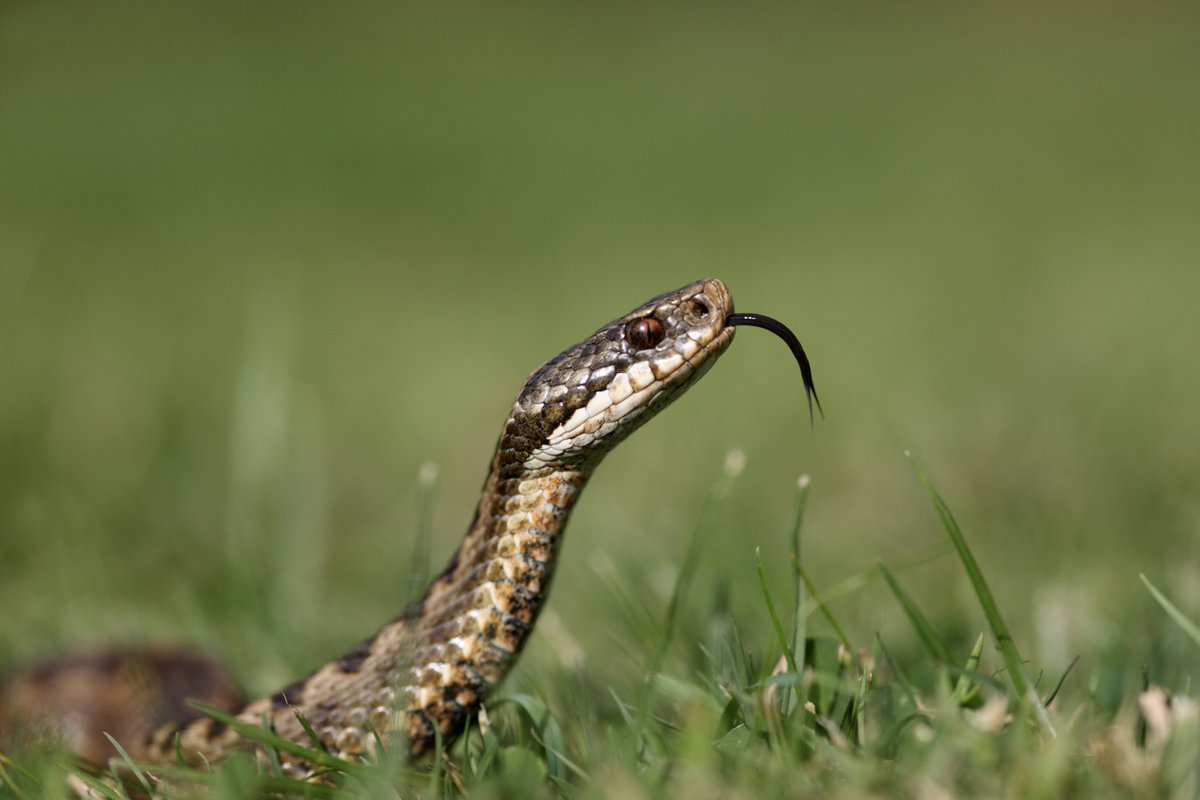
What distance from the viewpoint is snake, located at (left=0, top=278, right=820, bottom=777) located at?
2922 mm

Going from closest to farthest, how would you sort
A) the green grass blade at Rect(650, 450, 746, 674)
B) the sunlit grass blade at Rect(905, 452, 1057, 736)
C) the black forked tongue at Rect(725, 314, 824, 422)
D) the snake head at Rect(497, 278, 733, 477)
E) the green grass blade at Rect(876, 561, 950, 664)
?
the sunlit grass blade at Rect(905, 452, 1057, 736)
the green grass blade at Rect(876, 561, 950, 664)
the green grass blade at Rect(650, 450, 746, 674)
the snake head at Rect(497, 278, 733, 477)
the black forked tongue at Rect(725, 314, 824, 422)

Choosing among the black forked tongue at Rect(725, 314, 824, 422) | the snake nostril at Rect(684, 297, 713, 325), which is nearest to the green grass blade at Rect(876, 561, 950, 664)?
the black forked tongue at Rect(725, 314, 824, 422)

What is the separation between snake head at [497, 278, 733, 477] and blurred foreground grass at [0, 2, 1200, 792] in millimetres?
655

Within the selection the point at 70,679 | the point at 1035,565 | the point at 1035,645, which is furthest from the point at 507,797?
the point at 70,679

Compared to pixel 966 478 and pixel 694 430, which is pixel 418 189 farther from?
pixel 966 478

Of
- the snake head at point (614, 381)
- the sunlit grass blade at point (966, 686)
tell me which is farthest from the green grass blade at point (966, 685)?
the snake head at point (614, 381)

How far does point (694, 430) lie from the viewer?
6.99 m

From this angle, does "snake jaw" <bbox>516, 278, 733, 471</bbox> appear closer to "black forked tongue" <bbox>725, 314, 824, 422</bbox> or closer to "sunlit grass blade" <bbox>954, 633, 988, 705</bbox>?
"black forked tongue" <bbox>725, 314, 824, 422</bbox>

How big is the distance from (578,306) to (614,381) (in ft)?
24.6

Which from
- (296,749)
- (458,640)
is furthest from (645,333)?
(296,749)

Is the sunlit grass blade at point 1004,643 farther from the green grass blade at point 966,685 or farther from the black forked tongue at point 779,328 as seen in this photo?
the black forked tongue at point 779,328

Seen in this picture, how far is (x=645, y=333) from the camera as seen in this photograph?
3.09m

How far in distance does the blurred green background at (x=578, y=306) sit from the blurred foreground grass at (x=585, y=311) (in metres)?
0.04

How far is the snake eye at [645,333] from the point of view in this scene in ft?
10.1
